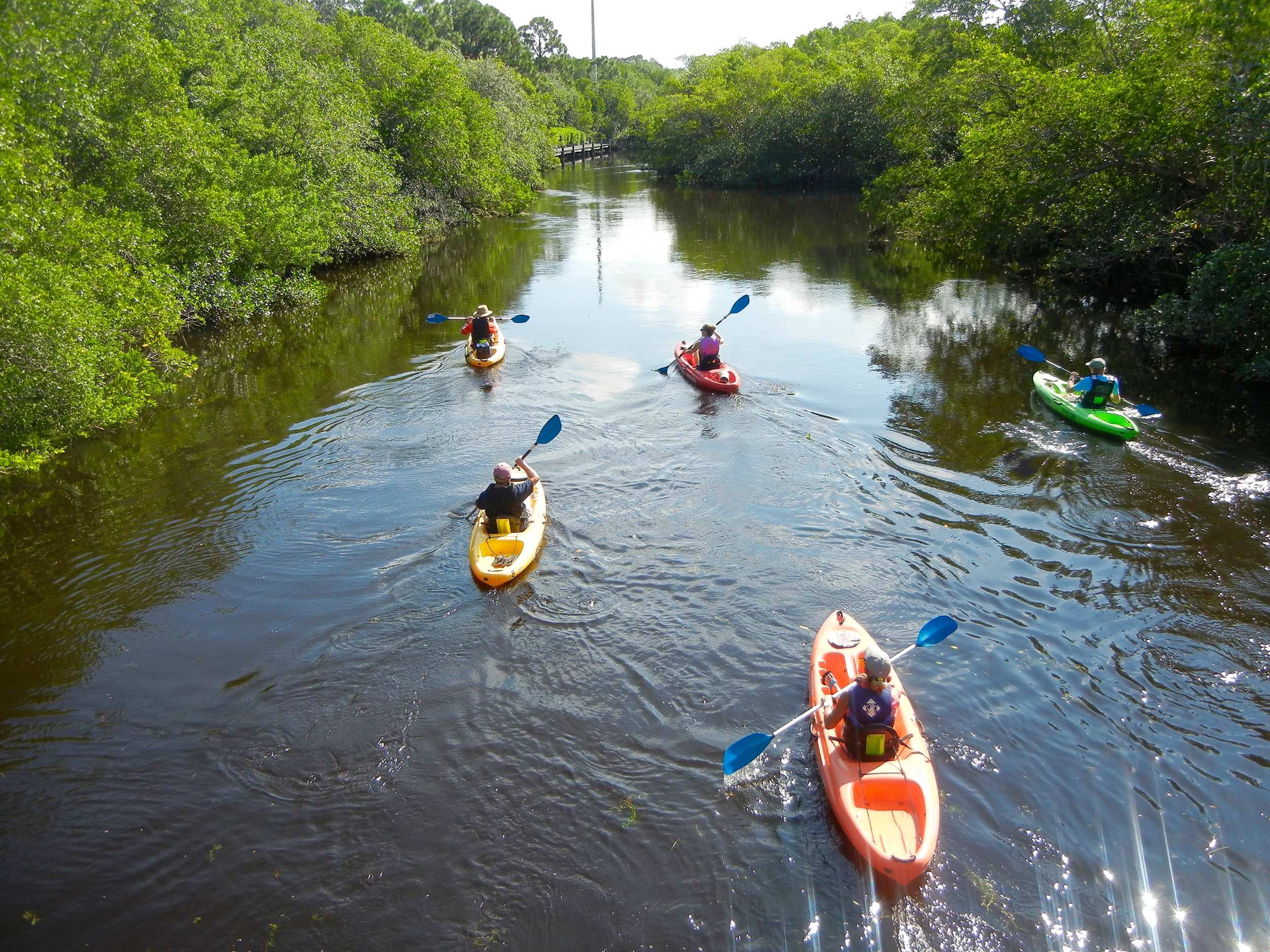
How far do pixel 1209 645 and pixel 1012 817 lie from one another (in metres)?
3.17

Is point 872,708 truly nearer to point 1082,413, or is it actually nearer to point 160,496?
point 1082,413

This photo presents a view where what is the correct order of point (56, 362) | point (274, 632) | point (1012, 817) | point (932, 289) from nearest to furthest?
point (1012, 817) → point (274, 632) → point (56, 362) → point (932, 289)

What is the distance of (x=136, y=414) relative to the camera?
13305 millimetres

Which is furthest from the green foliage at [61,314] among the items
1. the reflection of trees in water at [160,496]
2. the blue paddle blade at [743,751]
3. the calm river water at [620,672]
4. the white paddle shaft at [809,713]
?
the white paddle shaft at [809,713]

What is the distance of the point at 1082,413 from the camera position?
12.5 m

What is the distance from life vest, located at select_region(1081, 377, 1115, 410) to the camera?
12.4m

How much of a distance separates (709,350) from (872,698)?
9798 mm

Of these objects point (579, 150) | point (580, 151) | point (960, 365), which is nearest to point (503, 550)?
point (960, 365)

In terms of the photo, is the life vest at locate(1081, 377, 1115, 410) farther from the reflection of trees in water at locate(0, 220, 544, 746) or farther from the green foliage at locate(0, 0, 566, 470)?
the green foliage at locate(0, 0, 566, 470)

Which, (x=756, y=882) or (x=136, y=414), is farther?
(x=136, y=414)

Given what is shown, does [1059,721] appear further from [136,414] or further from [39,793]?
[136,414]

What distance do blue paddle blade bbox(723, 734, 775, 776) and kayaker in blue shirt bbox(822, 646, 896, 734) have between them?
66cm

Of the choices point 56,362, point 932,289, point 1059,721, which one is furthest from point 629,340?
point 1059,721

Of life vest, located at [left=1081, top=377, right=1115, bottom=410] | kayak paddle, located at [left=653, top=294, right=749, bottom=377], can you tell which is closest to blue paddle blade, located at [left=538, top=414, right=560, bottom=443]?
kayak paddle, located at [left=653, top=294, right=749, bottom=377]
